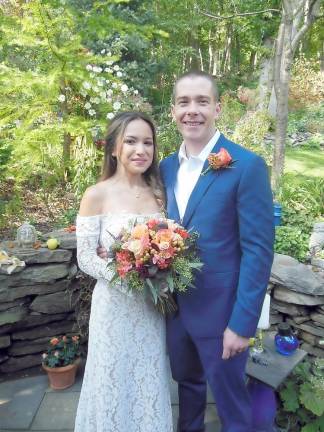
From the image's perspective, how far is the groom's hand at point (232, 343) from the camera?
6.28 ft

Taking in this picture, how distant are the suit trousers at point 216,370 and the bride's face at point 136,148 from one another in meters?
0.91

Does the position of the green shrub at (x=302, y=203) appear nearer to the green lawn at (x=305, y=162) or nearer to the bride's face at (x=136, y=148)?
the green lawn at (x=305, y=162)

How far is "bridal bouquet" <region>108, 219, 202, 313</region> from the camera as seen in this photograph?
1.75 meters

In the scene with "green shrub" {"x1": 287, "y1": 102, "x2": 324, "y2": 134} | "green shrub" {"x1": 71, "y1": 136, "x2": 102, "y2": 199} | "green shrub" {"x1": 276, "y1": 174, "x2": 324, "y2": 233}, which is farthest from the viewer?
"green shrub" {"x1": 287, "y1": 102, "x2": 324, "y2": 134}

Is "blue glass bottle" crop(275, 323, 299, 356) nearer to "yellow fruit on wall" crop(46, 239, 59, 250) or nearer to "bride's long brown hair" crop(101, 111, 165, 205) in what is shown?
"bride's long brown hair" crop(101, 111, 165, 205)

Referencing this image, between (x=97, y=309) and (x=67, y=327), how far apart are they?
1.54 m

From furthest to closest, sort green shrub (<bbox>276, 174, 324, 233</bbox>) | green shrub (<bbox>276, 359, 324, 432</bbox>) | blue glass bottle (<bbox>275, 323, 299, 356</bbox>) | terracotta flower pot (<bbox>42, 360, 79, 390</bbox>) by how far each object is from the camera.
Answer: green shrub (<bbox>276, 174, 324, 233</bbox>) → terracotta flower pot (<bbox>42, 360, 79, 390</bbox>) → blue glass bottle (<bbox>275, 323, 299, 356</bbox>) → green shrub (<bbox>276, 359, 324, 432</bbox>)

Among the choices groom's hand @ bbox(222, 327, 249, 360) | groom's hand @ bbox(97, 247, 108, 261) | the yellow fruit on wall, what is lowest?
groom's hand @ bbox(222, 327, 249, 360)

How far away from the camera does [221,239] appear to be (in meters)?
1.95

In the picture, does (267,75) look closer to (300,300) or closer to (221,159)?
(300,300)

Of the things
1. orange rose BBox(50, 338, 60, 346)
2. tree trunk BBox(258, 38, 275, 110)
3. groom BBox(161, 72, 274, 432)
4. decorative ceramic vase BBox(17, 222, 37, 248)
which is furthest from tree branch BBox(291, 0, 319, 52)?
tree trunk BBox(258, 38, 275, 110)

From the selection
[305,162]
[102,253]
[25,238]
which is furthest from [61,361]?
[305,162]

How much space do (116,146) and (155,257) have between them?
778mm

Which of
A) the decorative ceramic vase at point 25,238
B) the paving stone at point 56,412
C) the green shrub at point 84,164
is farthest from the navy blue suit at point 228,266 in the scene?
the green shrub at point 84,164
